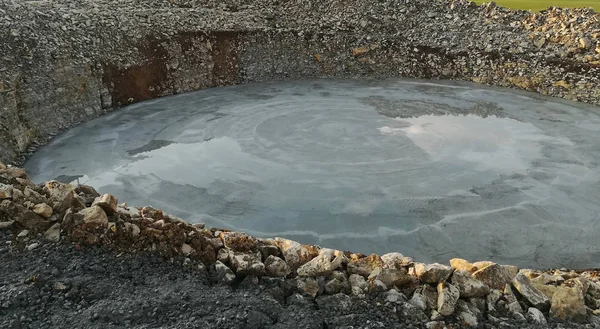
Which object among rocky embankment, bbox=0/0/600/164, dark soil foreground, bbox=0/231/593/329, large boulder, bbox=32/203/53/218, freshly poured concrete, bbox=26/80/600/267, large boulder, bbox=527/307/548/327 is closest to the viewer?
dark soil foreground, bbox=0/231/593/329

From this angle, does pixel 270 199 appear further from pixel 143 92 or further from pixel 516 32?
pixel 516 32

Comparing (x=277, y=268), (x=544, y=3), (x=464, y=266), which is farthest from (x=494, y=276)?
(x=544, y=3)

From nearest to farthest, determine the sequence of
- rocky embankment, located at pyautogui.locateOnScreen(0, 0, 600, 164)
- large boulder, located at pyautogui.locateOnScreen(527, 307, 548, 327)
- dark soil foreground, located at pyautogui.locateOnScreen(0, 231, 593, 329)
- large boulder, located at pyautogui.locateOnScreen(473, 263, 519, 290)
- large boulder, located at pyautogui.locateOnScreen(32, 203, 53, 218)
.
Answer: dark soil foreground, located at pyautogui.locateOnScreen(0, 231, 593, 329)
large boulder, located at pyautogui.locateOnScreen(527, 307, 548, 327)
large boulder, located at pyautogui.locateOnScreen(473, 263, 519, 290)
large boulder, located at pyautogui.locateOnScreen(32, 203, 53, 218)
rocky embankment, located at pyautogui.locateOnScreen(0, 0, 600, 164)

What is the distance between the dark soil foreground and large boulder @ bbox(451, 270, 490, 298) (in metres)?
0.38

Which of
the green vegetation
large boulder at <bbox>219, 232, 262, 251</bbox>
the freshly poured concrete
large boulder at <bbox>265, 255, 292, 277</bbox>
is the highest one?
the green vegetation

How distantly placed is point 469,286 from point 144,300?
3440 millimetres

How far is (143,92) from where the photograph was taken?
1627 centimetres

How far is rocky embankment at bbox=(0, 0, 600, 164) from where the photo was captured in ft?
45.1

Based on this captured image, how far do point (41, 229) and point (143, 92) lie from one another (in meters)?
11.3

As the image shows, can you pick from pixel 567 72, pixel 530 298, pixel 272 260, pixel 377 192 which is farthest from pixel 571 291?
pixel 567 72

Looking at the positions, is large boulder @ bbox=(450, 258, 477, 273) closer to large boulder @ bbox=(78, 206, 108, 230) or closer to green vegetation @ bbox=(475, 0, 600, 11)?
large boulder @ bbox=(78, 206, 108, 230)

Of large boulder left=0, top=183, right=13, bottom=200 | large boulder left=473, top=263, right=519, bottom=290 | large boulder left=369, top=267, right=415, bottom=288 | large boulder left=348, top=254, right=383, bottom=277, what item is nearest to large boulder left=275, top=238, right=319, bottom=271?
large boulder left=348, top=254, right=383, bottom=277

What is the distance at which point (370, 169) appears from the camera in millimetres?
10539

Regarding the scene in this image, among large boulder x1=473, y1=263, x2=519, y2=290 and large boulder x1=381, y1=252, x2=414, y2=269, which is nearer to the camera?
large boulder x1=473, y1=263, x2=519, y2=290
